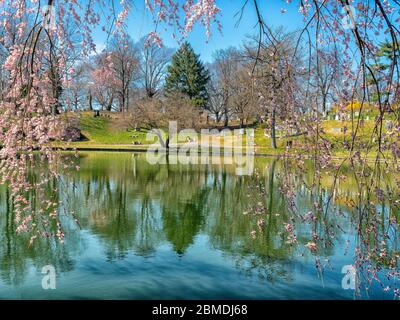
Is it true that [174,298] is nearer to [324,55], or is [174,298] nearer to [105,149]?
[324,55]

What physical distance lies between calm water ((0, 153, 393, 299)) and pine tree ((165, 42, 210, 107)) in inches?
1064

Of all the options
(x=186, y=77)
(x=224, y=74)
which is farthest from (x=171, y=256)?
(x=186, y=77)

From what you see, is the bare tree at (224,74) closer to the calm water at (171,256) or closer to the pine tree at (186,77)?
the pine tree at (186,77)

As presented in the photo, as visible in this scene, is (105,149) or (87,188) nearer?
(87,188)

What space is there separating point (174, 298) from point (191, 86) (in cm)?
3261

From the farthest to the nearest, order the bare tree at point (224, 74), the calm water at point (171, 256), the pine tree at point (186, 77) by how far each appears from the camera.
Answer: the pine tree at point (186, 77)
the bare tree at point (224, 74)
the calm water at point (171, 256)

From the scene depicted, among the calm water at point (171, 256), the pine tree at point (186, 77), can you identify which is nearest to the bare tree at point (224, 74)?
the pine tree at point (186, 77)

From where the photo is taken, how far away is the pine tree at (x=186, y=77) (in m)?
36.3

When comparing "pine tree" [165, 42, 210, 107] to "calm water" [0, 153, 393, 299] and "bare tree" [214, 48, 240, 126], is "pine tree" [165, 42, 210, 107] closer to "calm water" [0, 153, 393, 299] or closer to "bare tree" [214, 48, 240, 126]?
"bare tree" [214, 48, 240, 126]

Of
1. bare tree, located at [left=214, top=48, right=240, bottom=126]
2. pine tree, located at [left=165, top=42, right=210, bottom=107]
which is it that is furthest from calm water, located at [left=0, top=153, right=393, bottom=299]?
pine tree, located at [left=165, top=42, right=210, bottom=107]

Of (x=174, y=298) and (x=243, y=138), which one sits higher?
(x=243, y=138)

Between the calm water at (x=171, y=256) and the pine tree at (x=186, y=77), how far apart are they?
2704 cm

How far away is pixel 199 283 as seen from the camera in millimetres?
5105
